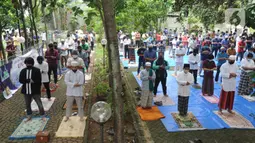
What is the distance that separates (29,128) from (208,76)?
19.8 feet

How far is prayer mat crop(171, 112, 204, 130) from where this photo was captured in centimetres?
595

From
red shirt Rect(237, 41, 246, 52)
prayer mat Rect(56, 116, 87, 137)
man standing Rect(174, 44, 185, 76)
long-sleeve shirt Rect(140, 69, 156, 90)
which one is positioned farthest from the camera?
red shirt Rect(237, 41, 246, 52)

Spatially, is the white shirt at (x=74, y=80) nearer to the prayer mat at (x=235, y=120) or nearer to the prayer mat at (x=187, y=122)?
the prayer mat at (x=187, y=122)

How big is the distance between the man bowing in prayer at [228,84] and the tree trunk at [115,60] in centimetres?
368

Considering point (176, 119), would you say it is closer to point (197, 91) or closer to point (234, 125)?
point (234, 125)

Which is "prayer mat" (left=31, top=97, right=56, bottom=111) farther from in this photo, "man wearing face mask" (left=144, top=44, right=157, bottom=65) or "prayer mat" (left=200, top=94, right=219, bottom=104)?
"prayer mat" (left=200, top=94, right=219, bottom=104)

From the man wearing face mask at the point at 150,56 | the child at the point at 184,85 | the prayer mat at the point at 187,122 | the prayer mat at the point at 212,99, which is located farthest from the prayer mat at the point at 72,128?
the man wearing face mask at the point at 150,56

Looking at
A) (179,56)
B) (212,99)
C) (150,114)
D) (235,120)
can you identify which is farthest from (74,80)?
(179,56)

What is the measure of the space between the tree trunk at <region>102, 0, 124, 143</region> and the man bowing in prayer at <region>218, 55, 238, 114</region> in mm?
3679

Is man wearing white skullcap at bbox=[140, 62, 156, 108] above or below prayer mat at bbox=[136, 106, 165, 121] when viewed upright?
above

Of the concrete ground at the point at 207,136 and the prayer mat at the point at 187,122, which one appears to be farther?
the prayer mat at the point at 187,122

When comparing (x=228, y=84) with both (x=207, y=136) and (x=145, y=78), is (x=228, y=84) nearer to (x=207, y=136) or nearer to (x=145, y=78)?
(x=207, y=136)

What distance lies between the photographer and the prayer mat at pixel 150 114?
653cm

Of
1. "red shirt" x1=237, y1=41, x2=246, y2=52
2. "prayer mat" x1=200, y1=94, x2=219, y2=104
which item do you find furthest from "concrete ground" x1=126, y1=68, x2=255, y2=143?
"red shirt" x1=237, y1=41, x2=246, y2=52
